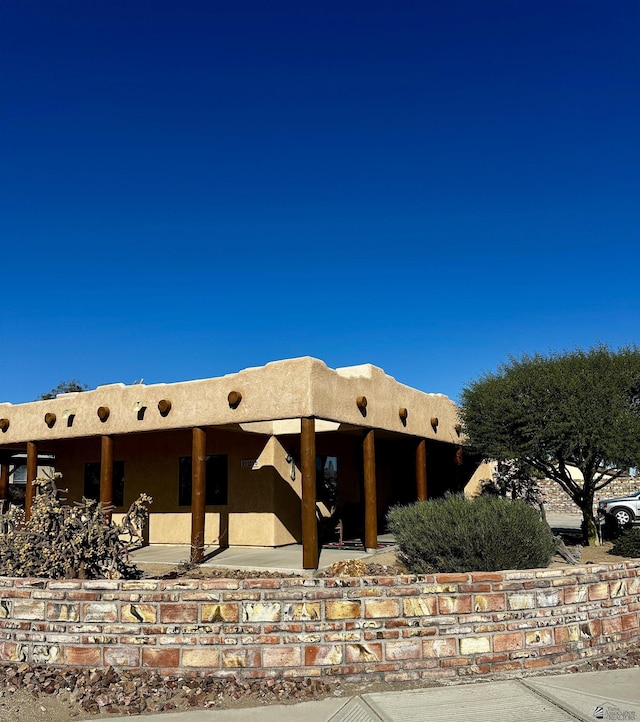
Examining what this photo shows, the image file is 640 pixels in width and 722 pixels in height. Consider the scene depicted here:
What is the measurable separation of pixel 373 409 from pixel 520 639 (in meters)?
9.83

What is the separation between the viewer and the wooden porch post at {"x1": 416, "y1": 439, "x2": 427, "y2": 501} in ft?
58.7

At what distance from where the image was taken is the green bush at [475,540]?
7.55 m

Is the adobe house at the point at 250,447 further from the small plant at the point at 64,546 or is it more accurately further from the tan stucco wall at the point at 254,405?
the small plant at the point at 64,546

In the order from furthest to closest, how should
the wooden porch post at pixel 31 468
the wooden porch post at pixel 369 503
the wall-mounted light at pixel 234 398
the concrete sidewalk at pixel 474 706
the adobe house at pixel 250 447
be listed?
the wooden porch post at pixel 31 468
the wooden porch post at pixel 369 503
the wall-mounted light at pixel 234 398
the adobe house at pixel 250 447
the concrete sidewalk at pixel 474 706

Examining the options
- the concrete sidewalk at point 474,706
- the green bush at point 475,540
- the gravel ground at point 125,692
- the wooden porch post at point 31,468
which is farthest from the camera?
the wooden porch post at point 31,468

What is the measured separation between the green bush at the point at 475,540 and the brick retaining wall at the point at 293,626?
1358mm

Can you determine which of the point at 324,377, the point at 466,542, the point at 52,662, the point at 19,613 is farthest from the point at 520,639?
the point at 324,377

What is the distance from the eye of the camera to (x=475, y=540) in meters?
7.65

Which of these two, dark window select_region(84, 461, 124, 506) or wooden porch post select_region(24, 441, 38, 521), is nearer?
wooden porch post select_region(24, 441, 38, 521)

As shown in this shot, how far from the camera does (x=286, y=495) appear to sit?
59.5ft

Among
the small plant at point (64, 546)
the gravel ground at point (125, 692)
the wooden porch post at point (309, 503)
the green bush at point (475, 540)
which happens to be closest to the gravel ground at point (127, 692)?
the gravel ground at point (125, 692)

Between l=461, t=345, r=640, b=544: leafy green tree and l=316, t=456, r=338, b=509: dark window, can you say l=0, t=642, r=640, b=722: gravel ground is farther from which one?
l=316, t=456, r=338, b=509: dark window

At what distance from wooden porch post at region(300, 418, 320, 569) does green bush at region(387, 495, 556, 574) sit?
4564 millimetres

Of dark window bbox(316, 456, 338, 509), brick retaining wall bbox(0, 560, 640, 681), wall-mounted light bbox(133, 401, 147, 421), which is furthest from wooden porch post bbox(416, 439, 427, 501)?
brick retaining wall bbox(0, 560, 640, 681)
